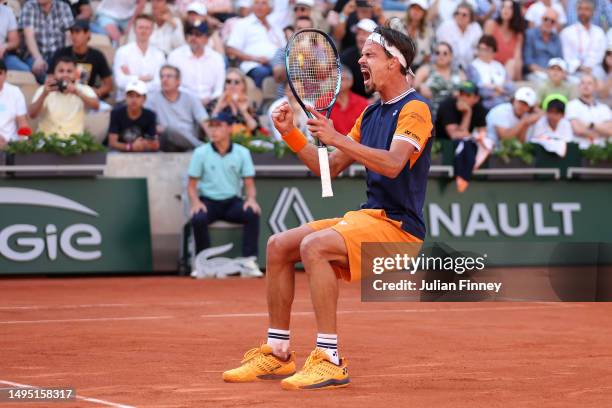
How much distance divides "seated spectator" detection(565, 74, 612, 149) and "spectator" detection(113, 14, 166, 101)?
554cm

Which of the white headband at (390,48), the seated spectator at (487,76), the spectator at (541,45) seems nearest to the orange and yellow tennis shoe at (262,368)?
the white headband at (390,48)

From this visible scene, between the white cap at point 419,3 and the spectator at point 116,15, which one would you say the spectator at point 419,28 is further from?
the spectator at point 116,15

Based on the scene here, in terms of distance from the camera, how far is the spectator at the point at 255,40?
16359 mm

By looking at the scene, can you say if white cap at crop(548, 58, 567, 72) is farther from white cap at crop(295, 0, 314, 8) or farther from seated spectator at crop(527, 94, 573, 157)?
white cap at crop(295, 0, 314, 8)

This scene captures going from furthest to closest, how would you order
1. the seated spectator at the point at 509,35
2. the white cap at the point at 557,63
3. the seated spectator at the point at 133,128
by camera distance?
the seated spectator at the point at 509,35 < the white cap at the point at 557,63 < the seated spectator at the point at 133,128

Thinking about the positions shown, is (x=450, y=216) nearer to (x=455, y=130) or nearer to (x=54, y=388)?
(x=455, y=130)

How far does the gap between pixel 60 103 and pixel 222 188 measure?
83.9 inches

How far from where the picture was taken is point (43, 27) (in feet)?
50.4

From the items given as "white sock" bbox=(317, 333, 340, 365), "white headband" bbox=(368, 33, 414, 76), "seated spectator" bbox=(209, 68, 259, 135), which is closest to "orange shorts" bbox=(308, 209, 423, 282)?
"white sock" bbox=(317, 333, 340, 365)

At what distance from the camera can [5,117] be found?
45.8ft

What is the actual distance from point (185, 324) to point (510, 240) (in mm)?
6587

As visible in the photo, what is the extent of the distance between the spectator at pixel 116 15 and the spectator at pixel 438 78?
152 inches

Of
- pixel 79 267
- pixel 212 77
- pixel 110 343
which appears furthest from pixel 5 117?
pixel 110 343

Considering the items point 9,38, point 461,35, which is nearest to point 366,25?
point 461,35
